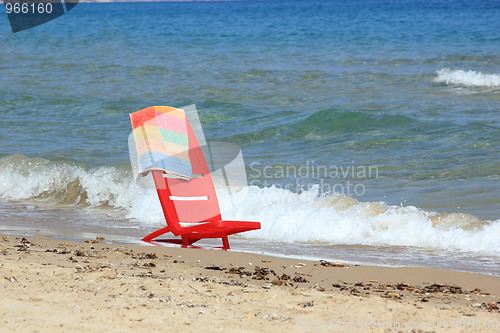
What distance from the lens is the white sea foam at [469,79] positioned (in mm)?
14844

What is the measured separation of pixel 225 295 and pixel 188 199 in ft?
5.31

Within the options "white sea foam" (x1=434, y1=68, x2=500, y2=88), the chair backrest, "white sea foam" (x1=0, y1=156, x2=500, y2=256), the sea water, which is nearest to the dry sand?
the chair backrest

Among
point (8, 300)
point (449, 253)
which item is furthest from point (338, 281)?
point (8, 300)

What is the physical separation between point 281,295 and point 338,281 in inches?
35.1

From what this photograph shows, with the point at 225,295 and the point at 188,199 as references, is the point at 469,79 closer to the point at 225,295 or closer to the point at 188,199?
the point at 188,199

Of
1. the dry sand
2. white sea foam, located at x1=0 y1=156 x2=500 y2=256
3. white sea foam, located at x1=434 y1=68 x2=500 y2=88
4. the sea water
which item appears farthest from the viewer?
white sea foam, located at x1=434 y1=68 x2=500 y2=88

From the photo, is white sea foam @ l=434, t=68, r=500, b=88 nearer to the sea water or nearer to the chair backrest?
the sea water

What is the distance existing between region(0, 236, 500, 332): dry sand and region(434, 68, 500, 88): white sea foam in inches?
444

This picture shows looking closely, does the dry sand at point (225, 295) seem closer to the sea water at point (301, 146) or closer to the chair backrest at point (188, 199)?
the chair backrest at point (188, 199)

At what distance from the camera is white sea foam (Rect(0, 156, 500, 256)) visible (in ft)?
19.5

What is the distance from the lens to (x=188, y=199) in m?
5.18

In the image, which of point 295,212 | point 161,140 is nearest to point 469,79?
point 295,212

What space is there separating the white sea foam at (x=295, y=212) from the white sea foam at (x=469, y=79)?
9190 millimetres

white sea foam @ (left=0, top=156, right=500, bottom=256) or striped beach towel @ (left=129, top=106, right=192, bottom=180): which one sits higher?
striped beach towel @ (left=129, top=106, right=192, bottom=180)
